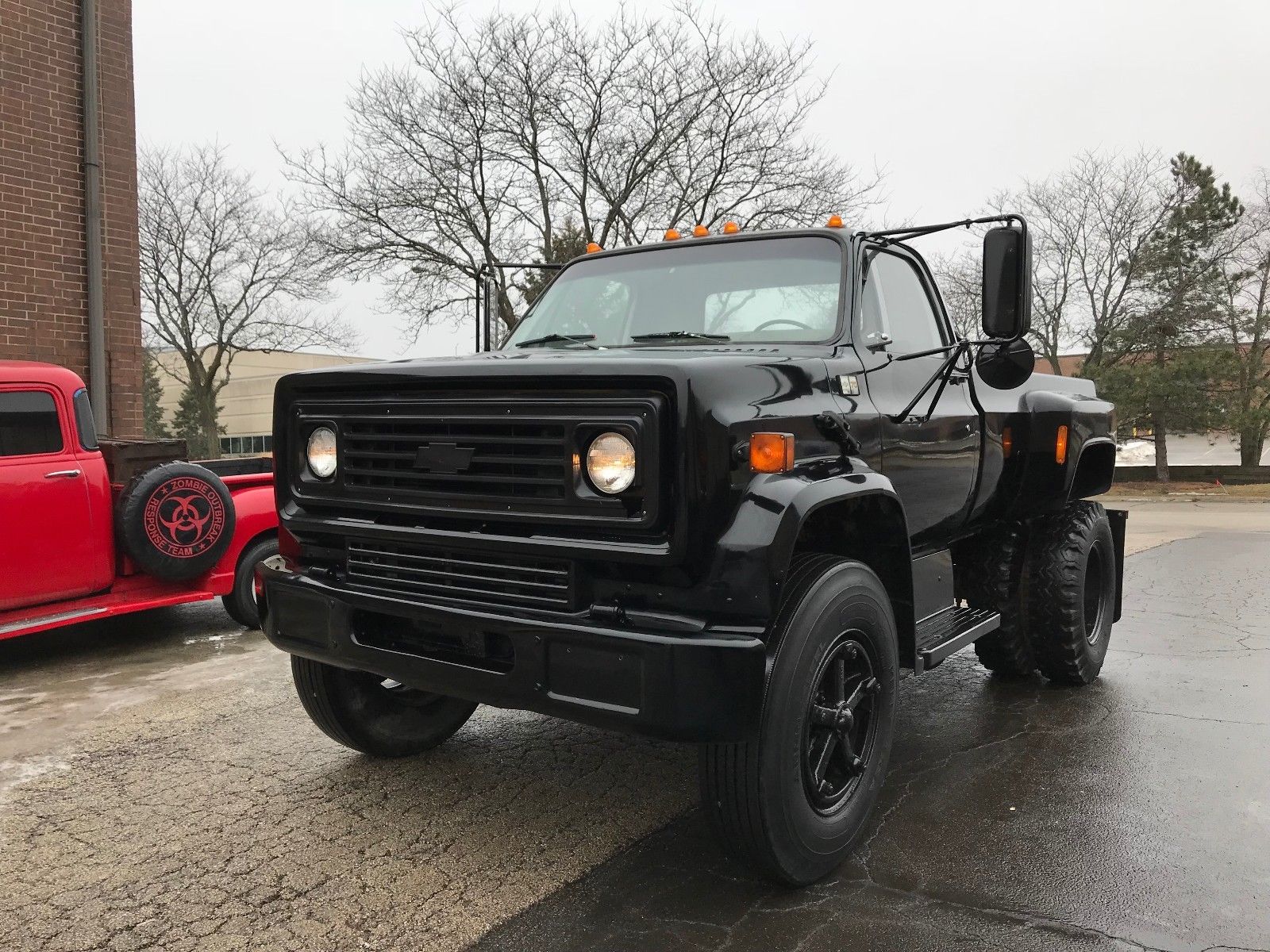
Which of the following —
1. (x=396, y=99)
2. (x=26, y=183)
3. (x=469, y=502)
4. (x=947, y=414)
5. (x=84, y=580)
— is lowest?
(x=84, y=580)

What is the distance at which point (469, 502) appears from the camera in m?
3.12

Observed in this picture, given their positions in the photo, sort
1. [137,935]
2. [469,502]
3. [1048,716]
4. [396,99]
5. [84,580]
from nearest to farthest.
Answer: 1. [137,935]
2. [469,502]
3. [1048,716]
4. [84,580]
5. [396,99]

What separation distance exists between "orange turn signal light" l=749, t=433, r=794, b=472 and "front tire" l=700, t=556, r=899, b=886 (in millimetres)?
378

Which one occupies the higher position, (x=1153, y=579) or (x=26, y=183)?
(x=26, y=183)

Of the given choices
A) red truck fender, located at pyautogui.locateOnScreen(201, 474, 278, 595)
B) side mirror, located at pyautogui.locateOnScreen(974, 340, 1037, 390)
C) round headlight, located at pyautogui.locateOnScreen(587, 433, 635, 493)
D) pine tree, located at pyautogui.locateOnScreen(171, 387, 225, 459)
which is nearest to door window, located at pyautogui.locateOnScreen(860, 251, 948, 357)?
side mirror, located at pyautogui.locateOnScreen(974, 340, 1037, 390)

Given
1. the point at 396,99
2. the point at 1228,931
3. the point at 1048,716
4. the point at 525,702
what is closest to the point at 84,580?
the point at 525,702

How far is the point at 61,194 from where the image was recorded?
32.9 feet

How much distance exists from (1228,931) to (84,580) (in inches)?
229

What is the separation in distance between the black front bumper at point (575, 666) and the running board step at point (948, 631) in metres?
1.27

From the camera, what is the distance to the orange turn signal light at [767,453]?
2.90 m

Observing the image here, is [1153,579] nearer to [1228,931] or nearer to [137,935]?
[1228,931]

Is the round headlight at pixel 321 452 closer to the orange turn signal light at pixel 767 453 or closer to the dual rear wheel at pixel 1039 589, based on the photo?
the orange turn signal light at pixel 767 453

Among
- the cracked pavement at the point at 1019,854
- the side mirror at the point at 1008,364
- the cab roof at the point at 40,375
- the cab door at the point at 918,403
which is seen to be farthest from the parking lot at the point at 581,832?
the cab roof at the point at 40,375

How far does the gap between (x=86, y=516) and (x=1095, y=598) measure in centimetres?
575
